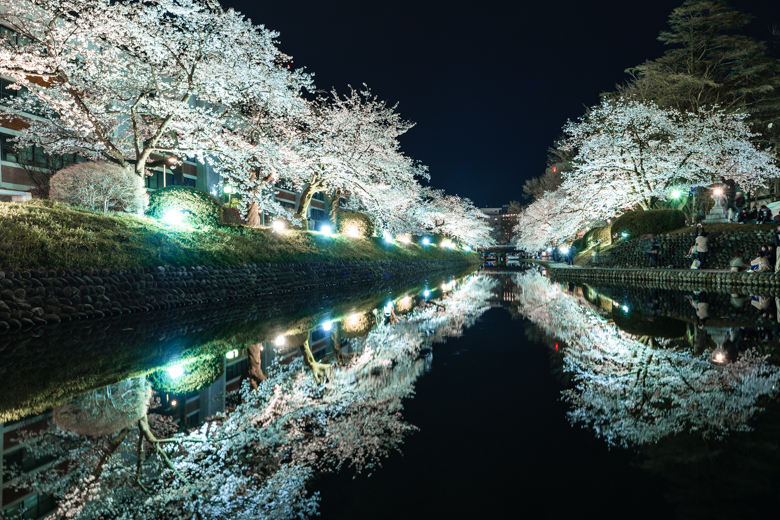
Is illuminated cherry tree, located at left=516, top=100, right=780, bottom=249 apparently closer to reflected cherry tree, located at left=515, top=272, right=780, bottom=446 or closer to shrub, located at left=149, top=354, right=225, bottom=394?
reflected cherry tree, located at left=515, top=272, right=780, bottom=446

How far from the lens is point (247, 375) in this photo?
5.25 m

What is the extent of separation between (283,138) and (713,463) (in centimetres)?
2383

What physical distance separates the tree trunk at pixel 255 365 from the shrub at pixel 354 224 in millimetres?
25119

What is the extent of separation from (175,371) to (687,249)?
20.6 m

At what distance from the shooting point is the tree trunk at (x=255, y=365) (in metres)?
4.99

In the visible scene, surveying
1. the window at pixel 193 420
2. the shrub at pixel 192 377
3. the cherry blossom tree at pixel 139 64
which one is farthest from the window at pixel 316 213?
the window at pixel 193 420

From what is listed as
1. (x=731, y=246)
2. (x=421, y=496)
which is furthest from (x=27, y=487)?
(x=731, y=246)

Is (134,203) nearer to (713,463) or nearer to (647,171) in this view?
(713,463)

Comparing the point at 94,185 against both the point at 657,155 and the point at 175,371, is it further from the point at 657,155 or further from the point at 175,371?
the point at 657,155

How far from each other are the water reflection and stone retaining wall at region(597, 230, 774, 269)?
17.2 m

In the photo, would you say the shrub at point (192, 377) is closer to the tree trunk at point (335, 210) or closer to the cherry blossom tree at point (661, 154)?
the cherry blossom tree at point (661, 154)

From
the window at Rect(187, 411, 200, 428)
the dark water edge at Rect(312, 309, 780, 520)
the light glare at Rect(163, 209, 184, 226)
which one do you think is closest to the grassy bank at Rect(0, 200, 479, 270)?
the light glare at Rect(163, 209, 184, 226)

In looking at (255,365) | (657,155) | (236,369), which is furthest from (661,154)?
(236,369)

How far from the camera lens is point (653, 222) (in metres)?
22.3
